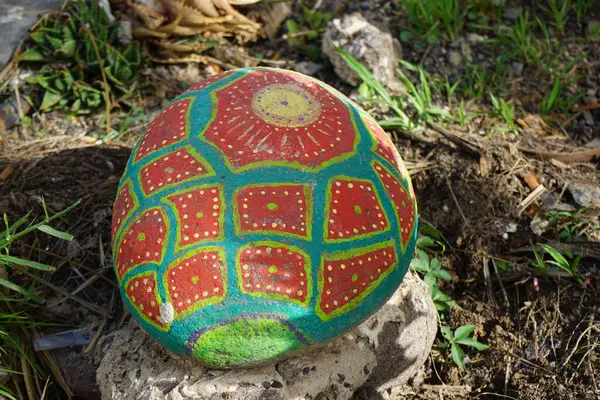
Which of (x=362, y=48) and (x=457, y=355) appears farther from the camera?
(x=362, y=48)

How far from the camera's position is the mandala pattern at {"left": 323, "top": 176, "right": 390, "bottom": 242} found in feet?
7.59

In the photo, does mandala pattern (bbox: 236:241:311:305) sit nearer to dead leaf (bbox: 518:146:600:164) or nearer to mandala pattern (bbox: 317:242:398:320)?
mandala pattern (bbox: 317:242:398:320)

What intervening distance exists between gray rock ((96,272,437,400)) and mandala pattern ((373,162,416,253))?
1.49 ft

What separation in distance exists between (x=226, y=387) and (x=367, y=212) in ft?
2.74

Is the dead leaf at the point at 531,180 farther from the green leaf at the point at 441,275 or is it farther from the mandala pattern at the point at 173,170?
the mandala pattern at the point at 173,170

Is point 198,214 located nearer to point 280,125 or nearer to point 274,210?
point 274,210

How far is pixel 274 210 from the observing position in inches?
90.0

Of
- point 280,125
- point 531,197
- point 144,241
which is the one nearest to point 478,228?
point 531,197

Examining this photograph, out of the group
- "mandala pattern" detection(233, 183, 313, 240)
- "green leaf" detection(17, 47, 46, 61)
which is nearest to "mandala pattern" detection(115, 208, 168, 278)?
"mandala pattern" detection(233, 183, 313, 240)

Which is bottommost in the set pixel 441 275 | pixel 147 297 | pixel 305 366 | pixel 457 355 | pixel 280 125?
pixel 457 355

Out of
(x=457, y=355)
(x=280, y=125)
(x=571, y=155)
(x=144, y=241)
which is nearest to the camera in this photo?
(x=144, y=241)

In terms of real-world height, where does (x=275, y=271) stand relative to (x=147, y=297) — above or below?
above

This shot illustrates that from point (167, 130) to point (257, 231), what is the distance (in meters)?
0.63

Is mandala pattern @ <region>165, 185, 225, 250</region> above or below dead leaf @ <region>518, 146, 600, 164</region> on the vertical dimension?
above
